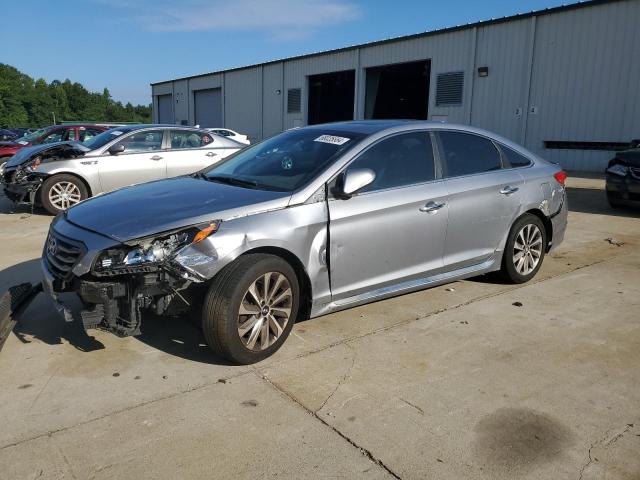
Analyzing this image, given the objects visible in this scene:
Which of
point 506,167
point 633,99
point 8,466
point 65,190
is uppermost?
point 633,99

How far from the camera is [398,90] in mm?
27828

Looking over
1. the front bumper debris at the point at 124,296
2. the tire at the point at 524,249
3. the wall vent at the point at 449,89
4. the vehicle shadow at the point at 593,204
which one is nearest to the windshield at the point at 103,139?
the front bumper debris at the point at 124,296

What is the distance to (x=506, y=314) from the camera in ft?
15.1

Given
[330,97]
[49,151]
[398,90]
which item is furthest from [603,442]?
[330,97]

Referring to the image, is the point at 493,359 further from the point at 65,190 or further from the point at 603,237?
the point at 65,190

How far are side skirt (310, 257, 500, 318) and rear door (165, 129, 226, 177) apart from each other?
6.12m

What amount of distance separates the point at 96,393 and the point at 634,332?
12.8 ft

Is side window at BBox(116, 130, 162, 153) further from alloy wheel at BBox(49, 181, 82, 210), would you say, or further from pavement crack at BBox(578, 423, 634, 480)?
pavement crack at BBox(578, 423, 634, 480)

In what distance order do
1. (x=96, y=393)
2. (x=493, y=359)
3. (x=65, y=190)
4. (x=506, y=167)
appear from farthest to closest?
(x=65, y=190) < (x=506, y=167) < (x=493, y=359) < (x=96, y=393)

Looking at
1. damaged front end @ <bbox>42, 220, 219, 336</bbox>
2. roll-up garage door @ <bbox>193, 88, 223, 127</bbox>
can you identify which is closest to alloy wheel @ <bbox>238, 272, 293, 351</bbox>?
damaged front end @ <bbox>42, 220, 219, 336</bbox>

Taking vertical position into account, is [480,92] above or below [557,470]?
above

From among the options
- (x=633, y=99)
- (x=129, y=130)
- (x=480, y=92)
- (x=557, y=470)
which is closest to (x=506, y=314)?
(x=557, y=470)

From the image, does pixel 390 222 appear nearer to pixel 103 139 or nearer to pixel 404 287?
pixel 404 287

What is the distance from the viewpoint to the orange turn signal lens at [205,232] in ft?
10.9
